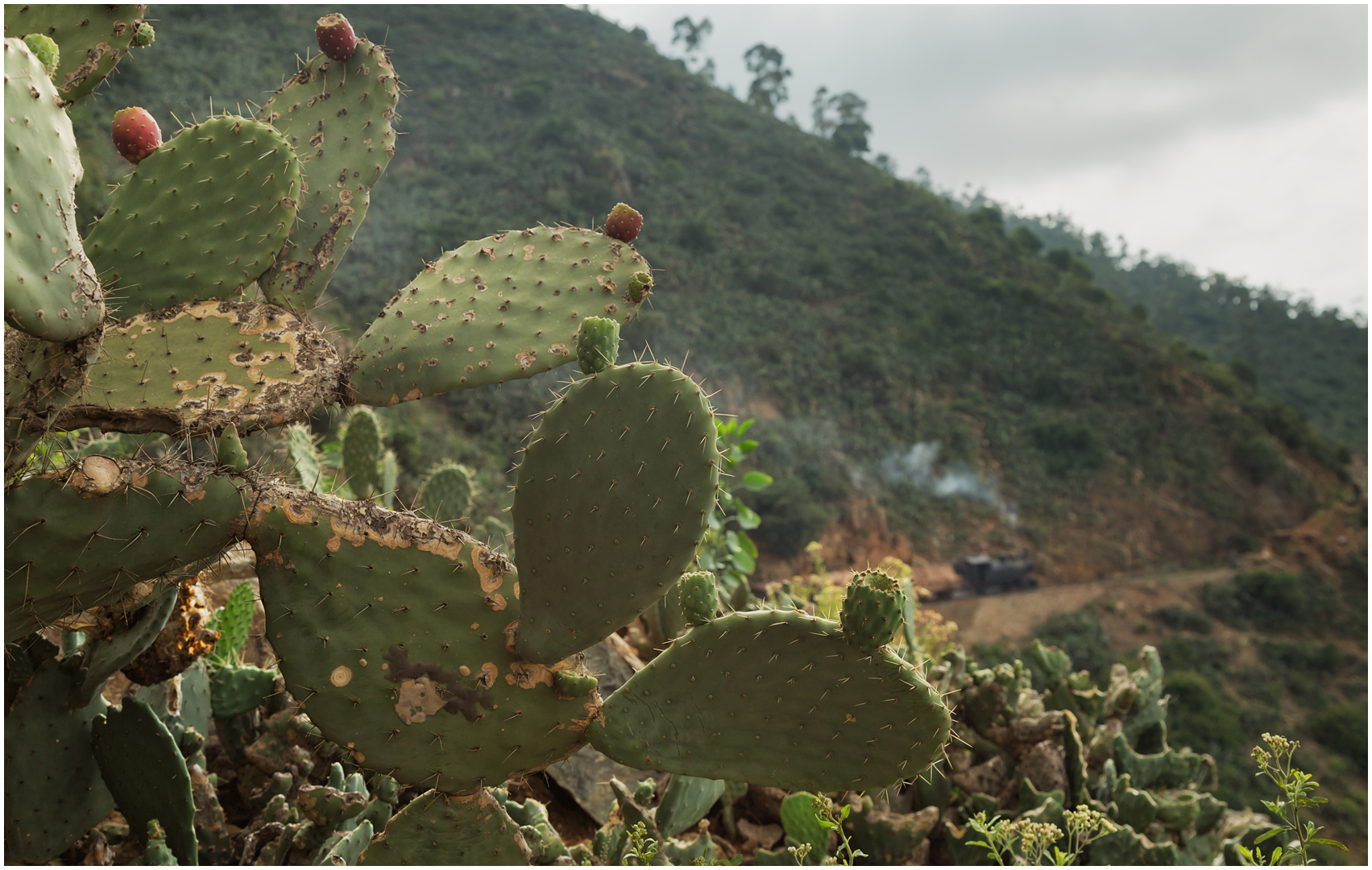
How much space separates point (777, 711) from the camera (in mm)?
1058

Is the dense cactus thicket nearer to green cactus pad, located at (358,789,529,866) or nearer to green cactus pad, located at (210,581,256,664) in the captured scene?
green cactus pad, located at (358,789,529,866)

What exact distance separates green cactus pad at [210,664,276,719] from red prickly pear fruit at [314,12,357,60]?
1.34 meters

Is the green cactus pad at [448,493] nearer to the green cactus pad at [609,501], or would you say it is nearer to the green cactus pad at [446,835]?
the green cactus pad at [446,835]

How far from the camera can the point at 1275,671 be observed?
14.0 metres

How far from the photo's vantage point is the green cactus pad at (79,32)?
1.33 m

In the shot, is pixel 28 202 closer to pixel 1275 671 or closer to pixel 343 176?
pixel 343 176

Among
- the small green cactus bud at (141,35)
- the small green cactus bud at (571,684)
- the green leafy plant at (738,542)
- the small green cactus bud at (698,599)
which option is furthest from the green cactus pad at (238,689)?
the green leafy plant at (738,542)

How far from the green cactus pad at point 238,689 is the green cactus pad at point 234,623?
143 millimetres

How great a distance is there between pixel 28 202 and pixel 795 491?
588 inches

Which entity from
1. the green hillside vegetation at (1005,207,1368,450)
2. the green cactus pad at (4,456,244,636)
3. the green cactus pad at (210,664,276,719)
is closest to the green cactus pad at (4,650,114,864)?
the green cactus pad at (210,664,276,719)

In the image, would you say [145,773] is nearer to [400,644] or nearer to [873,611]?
[400,644]

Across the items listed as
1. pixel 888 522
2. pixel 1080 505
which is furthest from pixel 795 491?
pixel 1080 505

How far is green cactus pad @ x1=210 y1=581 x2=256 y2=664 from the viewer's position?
189 centimetres

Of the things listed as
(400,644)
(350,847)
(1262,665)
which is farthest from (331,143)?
(1262,665)
